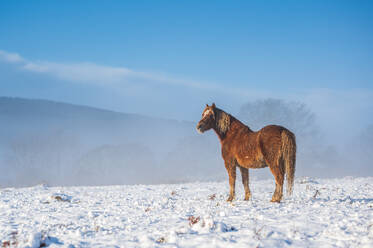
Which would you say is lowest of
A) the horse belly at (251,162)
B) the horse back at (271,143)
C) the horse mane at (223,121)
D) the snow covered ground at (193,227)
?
the snow covered ground at (193,227)

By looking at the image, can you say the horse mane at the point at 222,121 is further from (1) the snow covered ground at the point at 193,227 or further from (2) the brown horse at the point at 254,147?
(1) the snow covered ground at the point at 193,227

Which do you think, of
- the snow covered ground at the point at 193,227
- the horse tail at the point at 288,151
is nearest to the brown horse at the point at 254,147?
the horse tail at the point at 288,151

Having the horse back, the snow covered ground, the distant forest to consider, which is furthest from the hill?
the snow covered ground

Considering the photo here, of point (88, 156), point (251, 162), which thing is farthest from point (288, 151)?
point (88, 156)

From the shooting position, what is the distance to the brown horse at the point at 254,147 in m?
8.39

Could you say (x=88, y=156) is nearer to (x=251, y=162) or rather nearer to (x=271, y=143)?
(x=251, y=162)

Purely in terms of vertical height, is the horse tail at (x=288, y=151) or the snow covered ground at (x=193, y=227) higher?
the horse tail at (x=288, y=151)

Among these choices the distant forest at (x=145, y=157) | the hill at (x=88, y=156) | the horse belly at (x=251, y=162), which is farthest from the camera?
the hill at (x=88, y=156)

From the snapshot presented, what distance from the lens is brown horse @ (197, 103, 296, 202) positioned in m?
8.39

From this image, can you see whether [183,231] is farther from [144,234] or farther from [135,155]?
[135,155]

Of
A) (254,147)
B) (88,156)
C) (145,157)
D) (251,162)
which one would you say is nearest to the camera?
(254,147)

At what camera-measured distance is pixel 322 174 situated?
4231 centimetres

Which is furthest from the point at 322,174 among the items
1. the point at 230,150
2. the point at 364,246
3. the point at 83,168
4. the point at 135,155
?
the point at 364,246

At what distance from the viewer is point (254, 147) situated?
8.69 meters
